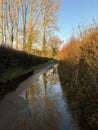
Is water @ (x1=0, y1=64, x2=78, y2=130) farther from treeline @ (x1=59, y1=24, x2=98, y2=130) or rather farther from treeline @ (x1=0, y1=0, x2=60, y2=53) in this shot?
treeline @ (x1=0, y1=0, x2=60, y2=53)

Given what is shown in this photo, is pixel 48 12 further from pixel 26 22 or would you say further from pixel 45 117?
pixel 45 117

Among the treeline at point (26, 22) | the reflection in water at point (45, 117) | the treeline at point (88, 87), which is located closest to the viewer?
the reflection in water at point (45, 117)

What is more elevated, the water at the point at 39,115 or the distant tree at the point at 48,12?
the distant tree at the point at 48,12

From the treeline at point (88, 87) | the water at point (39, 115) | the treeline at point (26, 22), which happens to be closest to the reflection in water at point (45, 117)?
the water at point (39, 115)

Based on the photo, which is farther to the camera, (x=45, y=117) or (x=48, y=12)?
(x=48, y=12)

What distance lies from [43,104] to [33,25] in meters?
24.0

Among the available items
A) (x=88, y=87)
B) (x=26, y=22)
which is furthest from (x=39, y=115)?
(x=26, y=22)

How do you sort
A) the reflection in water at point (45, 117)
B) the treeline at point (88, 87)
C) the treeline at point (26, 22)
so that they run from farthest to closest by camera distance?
the treeline at point (26, 22)
the treeline at point (88, 87)
the reflection in water at point (45, 117)

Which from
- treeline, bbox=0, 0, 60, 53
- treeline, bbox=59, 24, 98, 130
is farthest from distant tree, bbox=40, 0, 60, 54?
treeline, bbox=59, 24, 98, 130

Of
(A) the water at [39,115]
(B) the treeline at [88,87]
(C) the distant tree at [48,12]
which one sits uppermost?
(C) the distant tree at [48,12]

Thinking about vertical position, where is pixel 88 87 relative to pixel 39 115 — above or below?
above

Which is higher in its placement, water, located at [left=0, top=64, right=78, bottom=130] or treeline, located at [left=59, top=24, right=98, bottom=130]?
treeline, located at [left=59, top=24, right=98, bottom=130]

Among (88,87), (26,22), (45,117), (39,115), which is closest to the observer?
(45,117)

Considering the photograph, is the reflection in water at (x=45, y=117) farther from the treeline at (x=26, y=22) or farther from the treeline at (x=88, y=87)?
the treeline at (x=26, y=22)
